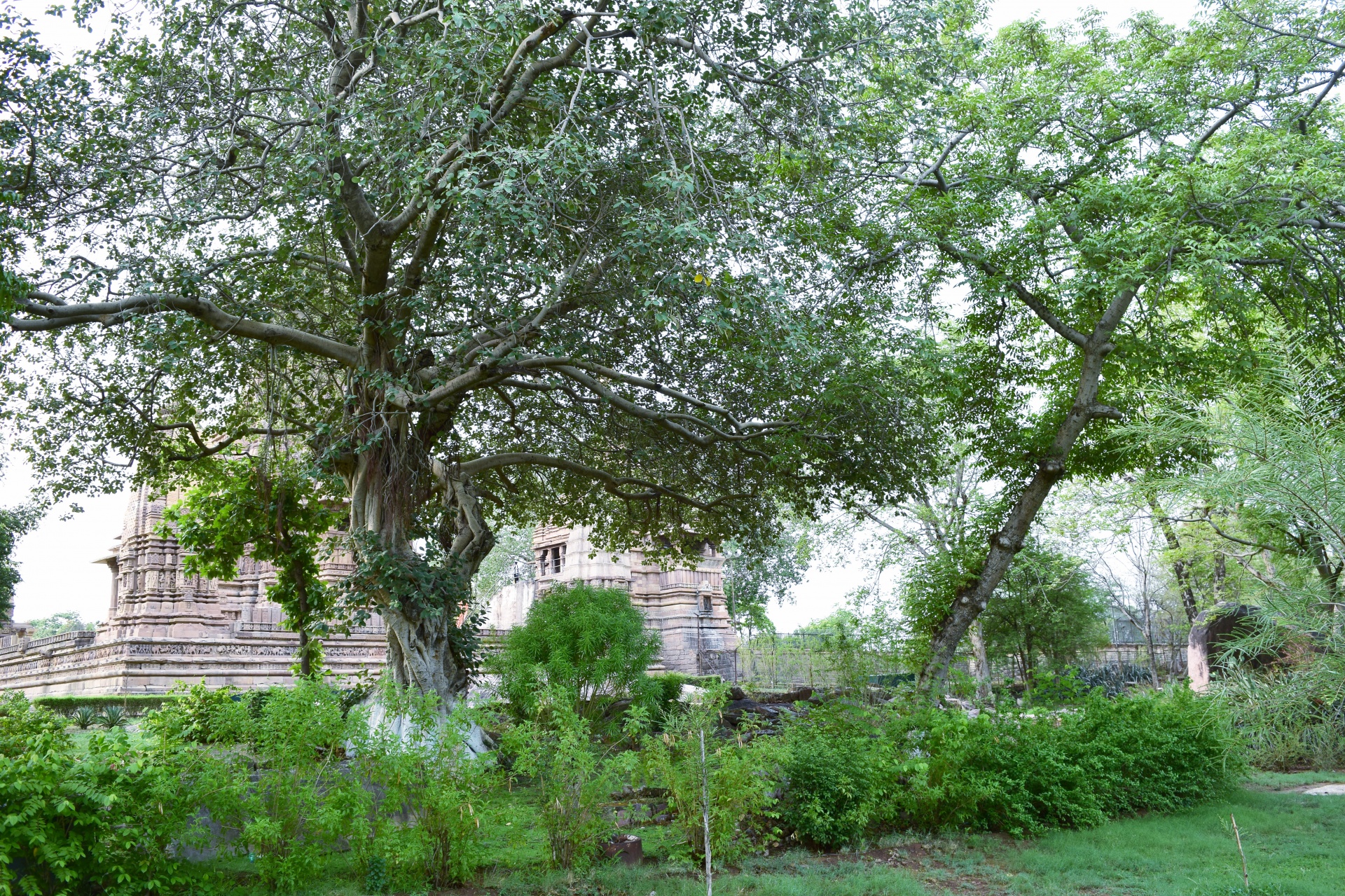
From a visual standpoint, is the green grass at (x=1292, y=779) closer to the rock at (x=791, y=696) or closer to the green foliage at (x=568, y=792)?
the rock at (x=791, y=696)

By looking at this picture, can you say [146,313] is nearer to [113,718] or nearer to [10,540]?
[113,718]

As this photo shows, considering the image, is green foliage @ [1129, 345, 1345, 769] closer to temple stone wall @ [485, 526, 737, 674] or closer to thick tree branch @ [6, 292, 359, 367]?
thick tree branch @ [6, 292, 359, 367]

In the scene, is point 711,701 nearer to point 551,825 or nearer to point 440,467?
point 551,825

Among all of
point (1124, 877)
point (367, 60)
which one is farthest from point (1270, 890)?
point (367, 60)

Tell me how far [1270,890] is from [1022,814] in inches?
88.6

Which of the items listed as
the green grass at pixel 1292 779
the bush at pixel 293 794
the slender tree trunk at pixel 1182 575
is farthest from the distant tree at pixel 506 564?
the bush at pixel 293 794

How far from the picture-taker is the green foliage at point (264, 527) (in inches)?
483

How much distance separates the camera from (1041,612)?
20422 millimetres

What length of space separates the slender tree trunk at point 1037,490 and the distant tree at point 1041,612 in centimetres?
841

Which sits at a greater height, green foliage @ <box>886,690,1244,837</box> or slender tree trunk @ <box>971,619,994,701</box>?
slender tree trunk @ <box>971,619,994,701</box>

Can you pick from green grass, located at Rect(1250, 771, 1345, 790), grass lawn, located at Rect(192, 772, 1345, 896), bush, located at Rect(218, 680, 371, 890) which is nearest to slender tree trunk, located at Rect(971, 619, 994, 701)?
green grass, located at Rect(1250, 771, 1345, 790)

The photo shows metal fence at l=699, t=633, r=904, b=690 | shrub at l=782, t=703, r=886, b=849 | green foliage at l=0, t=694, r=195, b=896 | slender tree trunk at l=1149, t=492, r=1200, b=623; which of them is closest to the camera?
green foliage at l=0, t=694, r=195, b=896

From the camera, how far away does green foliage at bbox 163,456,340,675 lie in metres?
12.3

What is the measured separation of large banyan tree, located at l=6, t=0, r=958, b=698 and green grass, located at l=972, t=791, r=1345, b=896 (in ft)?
14.8
